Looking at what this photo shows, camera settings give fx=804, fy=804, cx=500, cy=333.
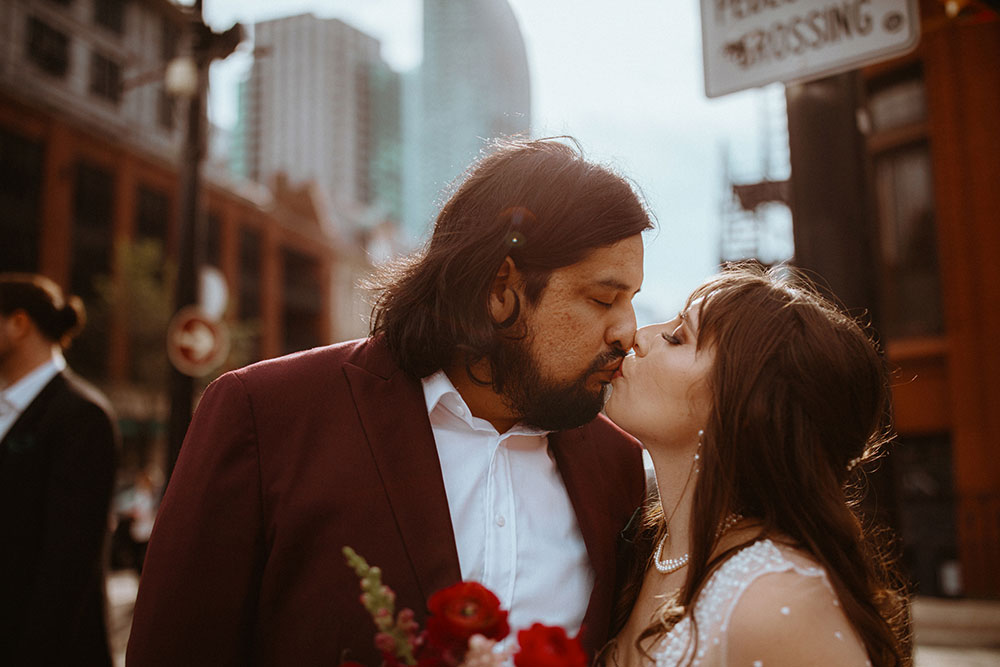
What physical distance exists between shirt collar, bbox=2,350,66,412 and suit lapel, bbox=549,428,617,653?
8.38 feet

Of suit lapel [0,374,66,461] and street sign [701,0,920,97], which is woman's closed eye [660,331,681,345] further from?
suit lapel [0,374,66,461]

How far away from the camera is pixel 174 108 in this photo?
32.4 meters

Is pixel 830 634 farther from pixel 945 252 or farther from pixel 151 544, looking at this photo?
pixel 945 252

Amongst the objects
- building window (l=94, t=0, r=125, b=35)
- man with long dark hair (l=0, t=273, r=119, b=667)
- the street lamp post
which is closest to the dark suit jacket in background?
man with long dark hair (l=0, t=273, r=119, b=667)

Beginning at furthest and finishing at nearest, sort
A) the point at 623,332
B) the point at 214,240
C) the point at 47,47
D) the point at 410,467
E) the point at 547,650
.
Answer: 1. the point at 214,240
2. the point at 47,47
3. the point at 623,332
4. the point at 410,467
5. the point at 547,650

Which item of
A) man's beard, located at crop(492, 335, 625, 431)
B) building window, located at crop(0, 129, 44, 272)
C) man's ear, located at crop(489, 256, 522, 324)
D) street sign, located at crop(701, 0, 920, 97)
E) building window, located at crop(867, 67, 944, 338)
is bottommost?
man's beard, located at crop(492, 335, 625, 431)

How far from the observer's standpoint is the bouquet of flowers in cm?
109

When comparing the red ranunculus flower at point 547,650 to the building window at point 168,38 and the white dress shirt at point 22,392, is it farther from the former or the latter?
the building window at point 168,38

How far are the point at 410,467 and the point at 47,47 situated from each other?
30.8 metres

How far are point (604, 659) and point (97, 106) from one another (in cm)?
3196

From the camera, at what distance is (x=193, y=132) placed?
7.93 metres

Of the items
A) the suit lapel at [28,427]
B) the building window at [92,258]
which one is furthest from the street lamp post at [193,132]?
the building window at [92,258]

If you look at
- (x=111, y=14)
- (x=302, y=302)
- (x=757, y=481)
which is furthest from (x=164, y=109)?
(x=757, y=481)

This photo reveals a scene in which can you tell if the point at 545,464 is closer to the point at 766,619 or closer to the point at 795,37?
the point at 766,619
